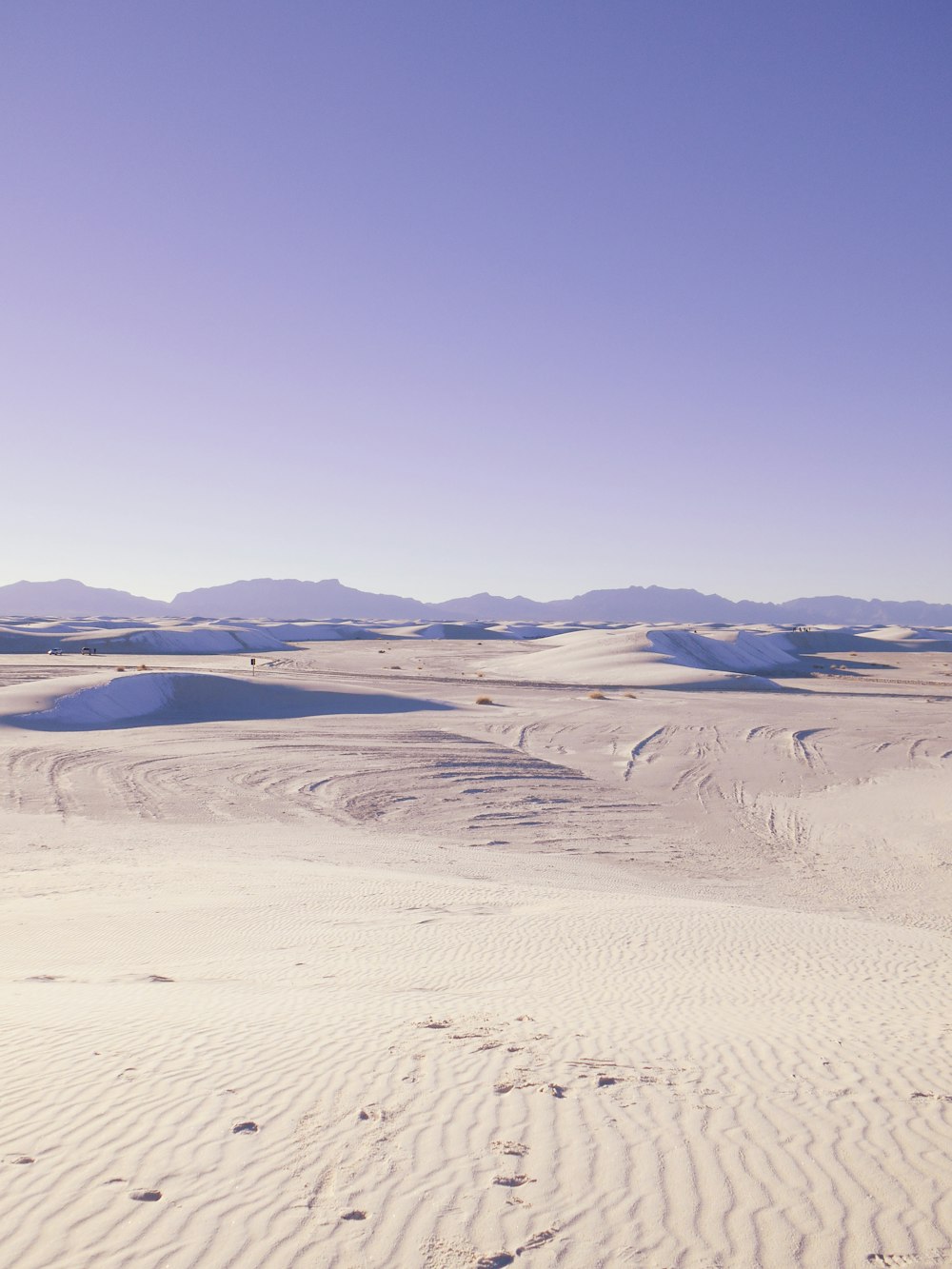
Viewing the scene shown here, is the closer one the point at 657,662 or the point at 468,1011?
the point at 468,1011

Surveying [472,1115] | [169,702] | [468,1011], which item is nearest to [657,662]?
[169,702]

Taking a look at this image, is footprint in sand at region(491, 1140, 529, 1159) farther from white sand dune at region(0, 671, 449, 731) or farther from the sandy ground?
white sand dune at region(0, 671, 449, 731)

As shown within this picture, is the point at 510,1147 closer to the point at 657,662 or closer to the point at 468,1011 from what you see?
the point at 468,1011

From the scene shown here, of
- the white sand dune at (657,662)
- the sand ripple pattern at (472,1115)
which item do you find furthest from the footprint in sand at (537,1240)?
the white sand dune at (657,662)

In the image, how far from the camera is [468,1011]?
643 cm

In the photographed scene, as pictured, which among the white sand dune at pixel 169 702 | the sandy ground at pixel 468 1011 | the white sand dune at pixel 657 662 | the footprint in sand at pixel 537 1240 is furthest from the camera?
the white sand dune at pixel 657 662

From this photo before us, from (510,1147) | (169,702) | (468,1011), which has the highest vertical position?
(510,1147)

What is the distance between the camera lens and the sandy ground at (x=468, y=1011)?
3559 mm

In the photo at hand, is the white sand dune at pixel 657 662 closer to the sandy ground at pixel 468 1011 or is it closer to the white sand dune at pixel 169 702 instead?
the white sand dune at pixel 169 702

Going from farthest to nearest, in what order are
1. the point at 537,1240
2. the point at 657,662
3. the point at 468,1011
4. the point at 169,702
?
the point at 657,662 → the point at 169,702 → the point at 468,1011 → the point at 537,1240

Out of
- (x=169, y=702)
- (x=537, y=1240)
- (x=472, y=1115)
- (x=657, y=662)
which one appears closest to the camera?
(x=537, y=1240)

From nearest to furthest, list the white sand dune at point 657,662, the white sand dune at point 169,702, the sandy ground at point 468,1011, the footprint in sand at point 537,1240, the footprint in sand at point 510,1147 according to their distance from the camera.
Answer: the footprint in sand at point 537,1240
the sandy ground at point 468,1011
the footprint in sand at point 510,1147
the white sand dune at point 169,702
the white sand dune at point 657,662

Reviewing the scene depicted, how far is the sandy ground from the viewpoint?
140 inches

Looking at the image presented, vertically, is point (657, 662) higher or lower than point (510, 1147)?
higher
